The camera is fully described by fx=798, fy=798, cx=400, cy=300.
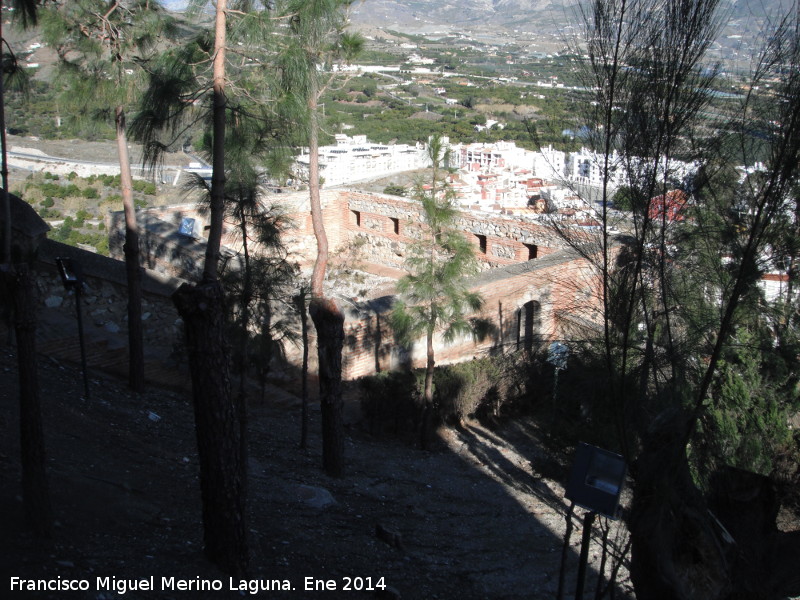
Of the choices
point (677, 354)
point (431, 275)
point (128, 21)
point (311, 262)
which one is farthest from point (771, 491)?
point (311, 262)

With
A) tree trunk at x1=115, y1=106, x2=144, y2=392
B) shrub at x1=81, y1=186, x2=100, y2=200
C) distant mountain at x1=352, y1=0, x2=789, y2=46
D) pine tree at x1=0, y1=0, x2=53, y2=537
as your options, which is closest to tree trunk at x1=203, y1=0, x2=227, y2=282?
pine tree at x1=0, y1=0, x2=53, y2=537

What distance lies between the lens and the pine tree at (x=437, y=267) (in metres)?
9.52

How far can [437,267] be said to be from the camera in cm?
962

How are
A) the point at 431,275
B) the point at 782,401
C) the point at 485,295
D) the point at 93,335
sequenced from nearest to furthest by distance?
the point at 782,401
the point at 431,275
the point at 93,335
the point at 485,295

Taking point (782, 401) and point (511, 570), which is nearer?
point (511, 570)

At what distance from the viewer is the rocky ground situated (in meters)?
5.14

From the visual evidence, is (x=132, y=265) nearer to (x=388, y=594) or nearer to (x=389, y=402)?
(x=389, y=402)

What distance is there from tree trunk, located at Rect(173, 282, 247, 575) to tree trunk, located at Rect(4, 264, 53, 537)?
2.93 ft

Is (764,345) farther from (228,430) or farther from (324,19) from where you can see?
(324,19)

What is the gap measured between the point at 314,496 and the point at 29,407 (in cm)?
336

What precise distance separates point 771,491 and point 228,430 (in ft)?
13.1

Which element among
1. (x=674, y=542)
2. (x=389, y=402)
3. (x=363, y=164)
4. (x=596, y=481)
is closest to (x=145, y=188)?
(x=363, y=164)

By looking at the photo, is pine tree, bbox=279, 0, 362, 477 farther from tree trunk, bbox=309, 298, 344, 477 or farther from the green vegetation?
the green vegetation

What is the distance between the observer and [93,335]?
1083 cm
